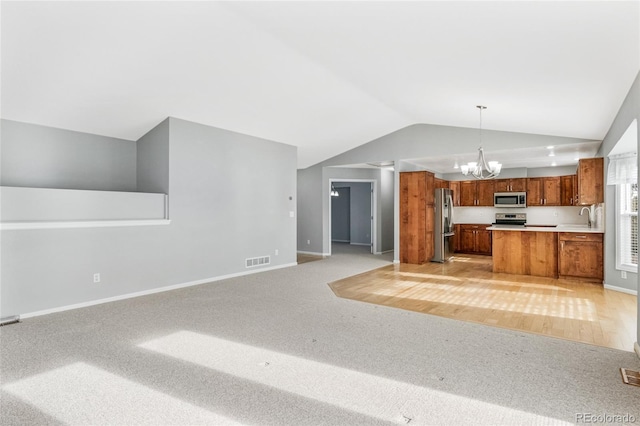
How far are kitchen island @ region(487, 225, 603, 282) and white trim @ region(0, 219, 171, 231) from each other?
241 inches

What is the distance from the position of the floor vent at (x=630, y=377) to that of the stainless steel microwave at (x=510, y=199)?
7.07m

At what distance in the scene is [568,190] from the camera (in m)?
8.36

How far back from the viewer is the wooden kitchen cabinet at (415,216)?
7.84 m

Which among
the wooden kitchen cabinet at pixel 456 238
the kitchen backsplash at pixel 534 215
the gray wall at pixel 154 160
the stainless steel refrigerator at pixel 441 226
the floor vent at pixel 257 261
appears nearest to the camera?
the gray wall at pixel 154 160

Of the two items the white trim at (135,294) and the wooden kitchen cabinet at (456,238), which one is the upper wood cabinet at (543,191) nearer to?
the wooden kitchen cabinet at (456,238)

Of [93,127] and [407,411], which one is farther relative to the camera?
[93,127]

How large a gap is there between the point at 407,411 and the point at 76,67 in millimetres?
4698

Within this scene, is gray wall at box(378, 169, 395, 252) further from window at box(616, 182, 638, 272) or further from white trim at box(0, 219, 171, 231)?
white trim at box(0, 219, 171, 231)

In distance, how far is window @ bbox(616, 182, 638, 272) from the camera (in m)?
5.05

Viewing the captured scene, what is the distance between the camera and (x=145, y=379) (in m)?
2.51

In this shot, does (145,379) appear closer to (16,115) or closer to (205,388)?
(205,388)

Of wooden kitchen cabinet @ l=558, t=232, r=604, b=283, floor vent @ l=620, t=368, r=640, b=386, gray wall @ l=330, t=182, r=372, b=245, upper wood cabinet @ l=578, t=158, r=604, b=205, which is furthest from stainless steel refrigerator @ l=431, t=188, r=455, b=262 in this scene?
floor vent @ l=620, t=368, r=640, b=386

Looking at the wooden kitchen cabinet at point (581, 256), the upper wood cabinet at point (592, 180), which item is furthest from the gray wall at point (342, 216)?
the upper wood cabinet at point (592, 180)

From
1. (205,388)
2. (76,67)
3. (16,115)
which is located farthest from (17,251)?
(205,388)
